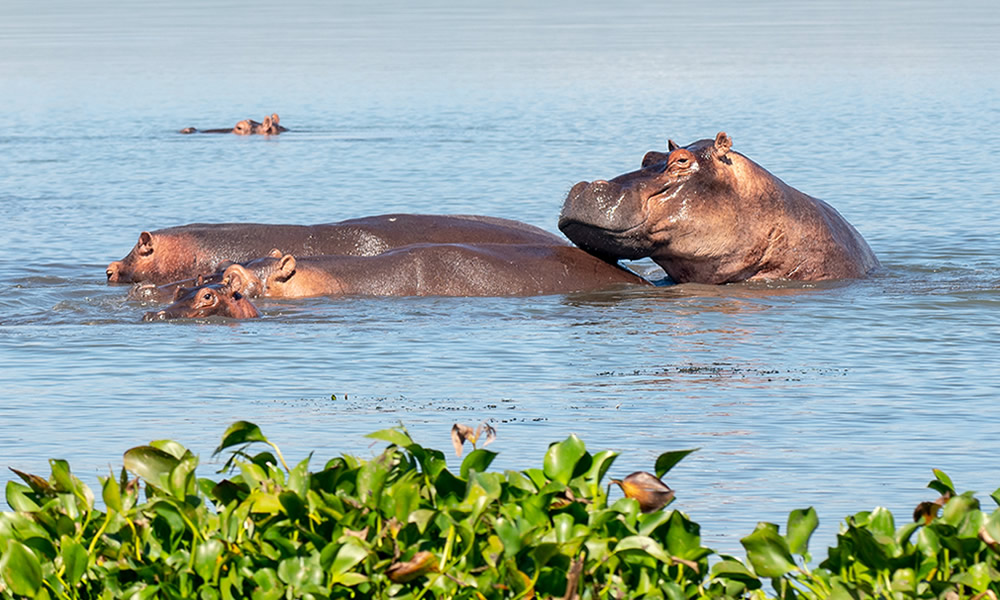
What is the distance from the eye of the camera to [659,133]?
24.0 metres

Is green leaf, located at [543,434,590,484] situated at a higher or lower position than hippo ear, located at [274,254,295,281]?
higher

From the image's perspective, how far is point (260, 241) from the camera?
39.4ft

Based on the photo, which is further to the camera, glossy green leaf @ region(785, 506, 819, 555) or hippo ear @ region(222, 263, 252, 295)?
hippo ear @ region(222, 263, 252, 295)

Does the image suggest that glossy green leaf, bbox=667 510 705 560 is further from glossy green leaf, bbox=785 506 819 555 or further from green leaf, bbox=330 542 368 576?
green leaf, bbox=330 542 368 576

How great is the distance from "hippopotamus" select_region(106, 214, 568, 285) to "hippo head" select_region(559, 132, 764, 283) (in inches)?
40.9

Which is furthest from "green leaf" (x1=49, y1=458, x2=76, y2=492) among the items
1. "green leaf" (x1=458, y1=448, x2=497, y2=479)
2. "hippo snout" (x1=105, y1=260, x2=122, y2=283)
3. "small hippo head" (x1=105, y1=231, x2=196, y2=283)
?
"hippo snout" (x1=105, y1=260, x2=122, y2=283)

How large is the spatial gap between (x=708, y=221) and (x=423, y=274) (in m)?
1.82

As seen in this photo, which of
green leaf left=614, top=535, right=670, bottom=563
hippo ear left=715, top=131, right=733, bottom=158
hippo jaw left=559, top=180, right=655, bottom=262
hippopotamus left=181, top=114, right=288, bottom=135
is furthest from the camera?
hippopotamus left=181, top=114, right=288, bottom=135

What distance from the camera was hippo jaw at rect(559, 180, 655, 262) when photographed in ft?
35.3

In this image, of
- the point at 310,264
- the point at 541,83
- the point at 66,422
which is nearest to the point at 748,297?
the point at 310,264

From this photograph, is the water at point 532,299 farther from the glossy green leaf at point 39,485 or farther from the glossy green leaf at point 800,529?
the glossy green leaf at point 800,529

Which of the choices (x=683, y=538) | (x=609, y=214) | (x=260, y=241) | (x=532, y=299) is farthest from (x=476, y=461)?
(x=260, y=241)

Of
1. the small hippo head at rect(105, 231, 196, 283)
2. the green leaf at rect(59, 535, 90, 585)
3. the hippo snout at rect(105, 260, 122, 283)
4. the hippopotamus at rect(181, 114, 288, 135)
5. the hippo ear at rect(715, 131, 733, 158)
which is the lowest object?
the hippopotamus at rect(181, 114, 288, 135)

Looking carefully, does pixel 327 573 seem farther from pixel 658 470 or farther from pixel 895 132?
pixel 895 132
